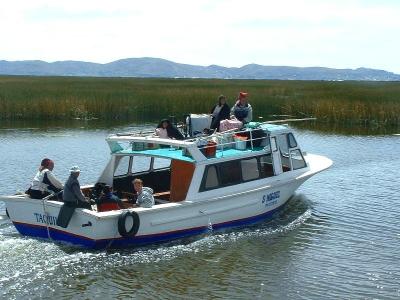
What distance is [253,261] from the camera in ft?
46.3

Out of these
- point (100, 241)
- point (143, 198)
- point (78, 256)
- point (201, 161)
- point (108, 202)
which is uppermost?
point (201, 161)

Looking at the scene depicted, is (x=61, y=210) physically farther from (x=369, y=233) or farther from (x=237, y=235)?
(x=369, y=233)

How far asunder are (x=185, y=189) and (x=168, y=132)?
2105 millimetres

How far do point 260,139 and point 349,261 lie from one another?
15.5 feet

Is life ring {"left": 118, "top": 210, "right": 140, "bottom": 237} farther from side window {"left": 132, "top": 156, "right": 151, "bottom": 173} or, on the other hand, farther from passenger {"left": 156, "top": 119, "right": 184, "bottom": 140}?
passenger {"left": 156, "top": 119, "right": 184, "bottom": 140}

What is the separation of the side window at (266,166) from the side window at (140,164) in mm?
3167

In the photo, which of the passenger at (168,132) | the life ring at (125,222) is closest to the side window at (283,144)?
the passenger at (168,132)

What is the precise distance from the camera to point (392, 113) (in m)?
39.2

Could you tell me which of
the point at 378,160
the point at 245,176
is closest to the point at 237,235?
the point at 245,176

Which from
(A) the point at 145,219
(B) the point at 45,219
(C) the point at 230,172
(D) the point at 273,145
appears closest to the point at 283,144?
(D) the point at 273,145

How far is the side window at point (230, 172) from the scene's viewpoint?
52.9 feet

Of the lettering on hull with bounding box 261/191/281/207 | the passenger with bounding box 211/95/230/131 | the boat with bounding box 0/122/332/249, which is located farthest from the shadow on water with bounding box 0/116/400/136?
the lettering on hull with bounding box 261/191/281/207

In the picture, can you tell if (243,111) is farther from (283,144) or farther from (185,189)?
(185,189)

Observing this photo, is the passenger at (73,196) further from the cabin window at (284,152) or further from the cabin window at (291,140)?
the cabin window at (291,140)
